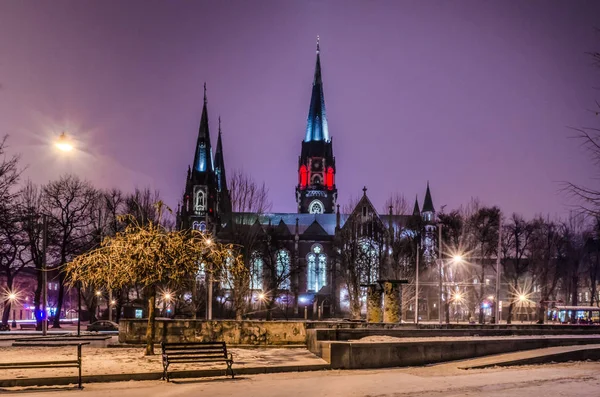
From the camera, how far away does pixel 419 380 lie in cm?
1669

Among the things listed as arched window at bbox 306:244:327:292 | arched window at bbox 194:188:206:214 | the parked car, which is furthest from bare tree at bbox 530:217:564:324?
arched window at bbox 194:188:206:214

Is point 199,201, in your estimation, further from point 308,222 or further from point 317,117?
point 317,117

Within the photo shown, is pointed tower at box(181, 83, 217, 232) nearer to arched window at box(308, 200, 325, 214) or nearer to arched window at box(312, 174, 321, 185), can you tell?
arched window at box(308, 200, 325, 214)

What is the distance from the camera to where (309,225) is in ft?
400

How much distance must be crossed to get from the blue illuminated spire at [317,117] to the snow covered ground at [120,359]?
361 ft

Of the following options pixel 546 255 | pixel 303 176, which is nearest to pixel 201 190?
pixel 303 176

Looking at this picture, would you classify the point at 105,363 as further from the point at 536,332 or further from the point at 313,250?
the point at 313,250

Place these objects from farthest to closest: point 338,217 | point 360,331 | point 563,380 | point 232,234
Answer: point 338,217
point 232,234
point 360,331
point 563,380

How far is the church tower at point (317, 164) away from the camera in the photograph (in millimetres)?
134000

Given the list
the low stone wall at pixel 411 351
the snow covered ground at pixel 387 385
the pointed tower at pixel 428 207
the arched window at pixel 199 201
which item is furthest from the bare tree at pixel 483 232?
the pointed tower at pixel 428 207

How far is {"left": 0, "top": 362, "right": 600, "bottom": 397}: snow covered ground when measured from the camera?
1462cm

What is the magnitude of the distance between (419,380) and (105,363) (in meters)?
9.47

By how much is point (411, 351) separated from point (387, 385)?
499 centimetres

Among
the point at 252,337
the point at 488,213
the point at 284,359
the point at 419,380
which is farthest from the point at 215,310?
the point at 419,380
